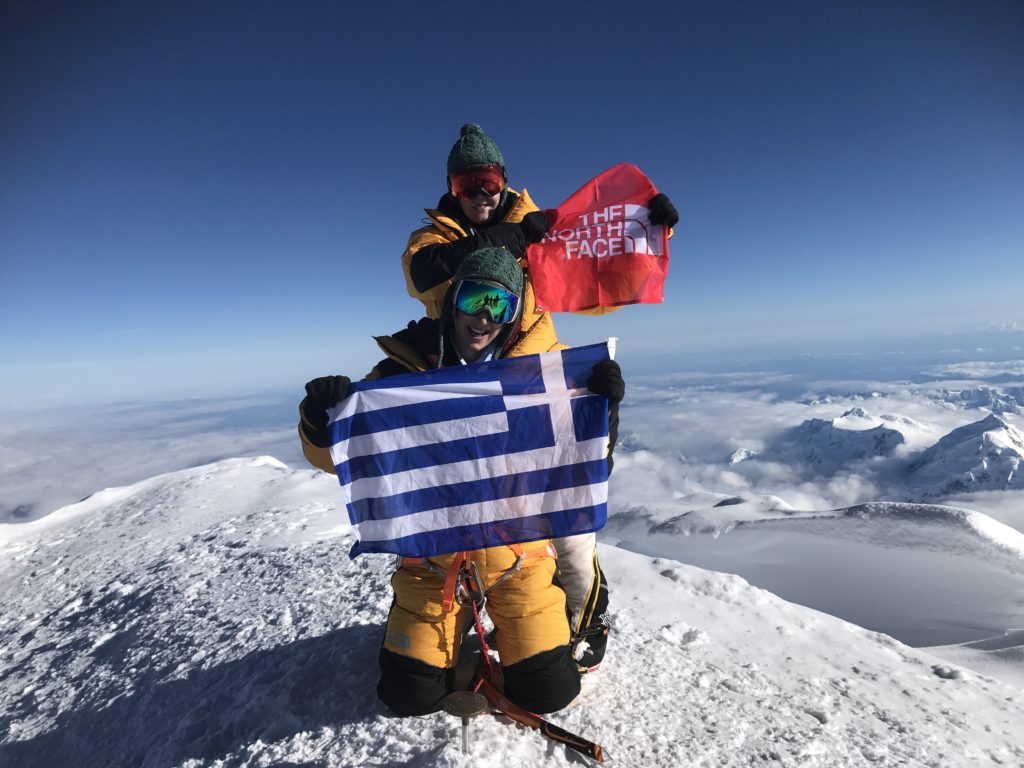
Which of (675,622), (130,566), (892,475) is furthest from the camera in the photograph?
(892,475)

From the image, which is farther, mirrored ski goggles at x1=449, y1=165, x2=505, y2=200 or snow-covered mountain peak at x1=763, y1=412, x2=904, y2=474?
snow-covered mountain peak at x1=763, y1=412, x2=904, y2=474

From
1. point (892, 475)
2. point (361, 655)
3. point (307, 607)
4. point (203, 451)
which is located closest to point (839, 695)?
point (361, 655)

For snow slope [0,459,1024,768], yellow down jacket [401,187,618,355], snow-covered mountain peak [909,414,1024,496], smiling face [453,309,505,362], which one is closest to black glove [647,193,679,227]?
yellow down jacket [401,187,618,355]

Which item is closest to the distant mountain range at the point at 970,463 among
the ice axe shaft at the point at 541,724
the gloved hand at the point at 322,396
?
the ice axe shaft at the point at 541,724

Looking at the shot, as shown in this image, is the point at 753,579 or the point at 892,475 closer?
the point at 753,579

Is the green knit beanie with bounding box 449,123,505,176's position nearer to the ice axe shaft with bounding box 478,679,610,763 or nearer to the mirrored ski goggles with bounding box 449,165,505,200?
the mirrored ski goggles with bounding box 449,165,505,200

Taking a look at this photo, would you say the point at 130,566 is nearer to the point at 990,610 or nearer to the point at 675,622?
the point at 675,622

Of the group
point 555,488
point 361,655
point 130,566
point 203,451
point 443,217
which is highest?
point 443,217
